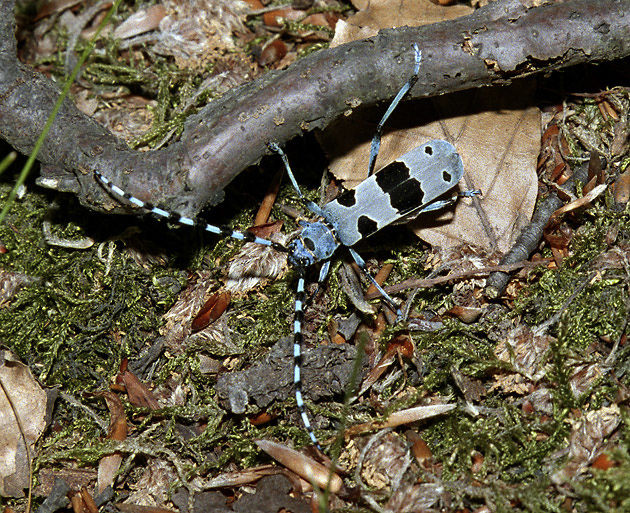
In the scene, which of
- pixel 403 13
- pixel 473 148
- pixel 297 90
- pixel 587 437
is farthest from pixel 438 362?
pixel 403 13

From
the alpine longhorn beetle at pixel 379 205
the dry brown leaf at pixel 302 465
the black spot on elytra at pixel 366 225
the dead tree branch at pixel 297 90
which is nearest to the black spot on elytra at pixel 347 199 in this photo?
the alpine longhorn beetle at pixel 379 205

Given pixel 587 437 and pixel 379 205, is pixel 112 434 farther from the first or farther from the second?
pixel 587 437

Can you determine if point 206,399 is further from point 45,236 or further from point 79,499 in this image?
point 45,236

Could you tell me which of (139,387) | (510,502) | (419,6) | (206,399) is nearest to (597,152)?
(419,6)

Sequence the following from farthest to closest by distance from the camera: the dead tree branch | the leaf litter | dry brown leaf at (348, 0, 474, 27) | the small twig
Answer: dry brown leaf at (348, 0, 474, 27) < the small twig < the dead tree branch < the leaf litter

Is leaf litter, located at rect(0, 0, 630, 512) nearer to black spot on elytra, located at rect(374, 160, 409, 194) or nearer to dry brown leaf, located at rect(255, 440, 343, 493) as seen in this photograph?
dry brown leaf, located at rect(255, 440, 343, 493)

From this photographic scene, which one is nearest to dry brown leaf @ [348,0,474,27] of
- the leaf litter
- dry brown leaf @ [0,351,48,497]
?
the leaf litter
